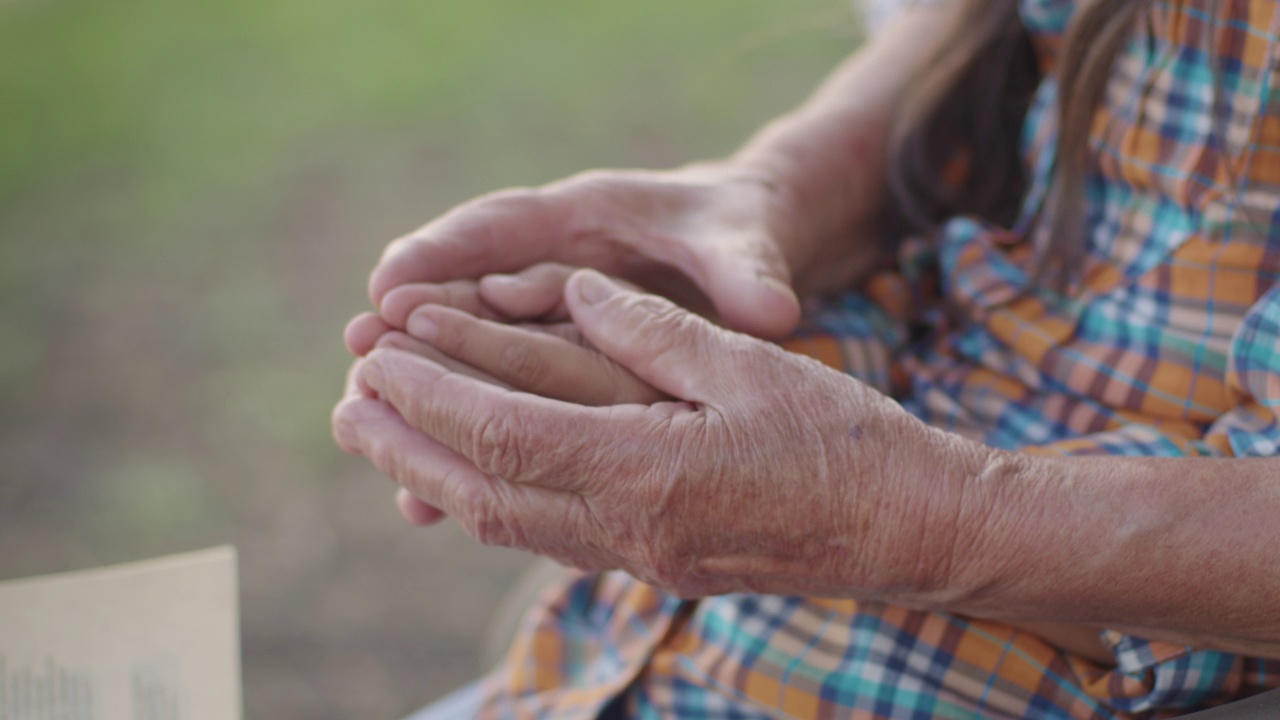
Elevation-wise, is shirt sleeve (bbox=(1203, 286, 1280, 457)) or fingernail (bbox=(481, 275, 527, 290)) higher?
fingernail (bbox=(481, 275, 527, 290))

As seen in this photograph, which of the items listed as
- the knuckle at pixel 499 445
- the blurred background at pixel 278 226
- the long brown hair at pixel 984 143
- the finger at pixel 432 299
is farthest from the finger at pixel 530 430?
the blurred background at pixel 278 226

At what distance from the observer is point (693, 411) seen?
0.81 m

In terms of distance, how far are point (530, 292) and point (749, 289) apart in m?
0.20

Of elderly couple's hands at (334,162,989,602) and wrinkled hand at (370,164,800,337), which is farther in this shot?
wrinkled hand at (370,164,800,337)

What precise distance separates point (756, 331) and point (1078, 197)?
0.37 metres

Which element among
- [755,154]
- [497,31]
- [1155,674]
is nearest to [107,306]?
[497,31]

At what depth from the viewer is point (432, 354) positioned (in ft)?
2.94

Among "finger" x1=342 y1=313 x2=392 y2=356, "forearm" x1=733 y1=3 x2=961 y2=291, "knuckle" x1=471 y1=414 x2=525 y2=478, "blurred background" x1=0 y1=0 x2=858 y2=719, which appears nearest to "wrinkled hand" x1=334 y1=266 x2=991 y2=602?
"knuckle" x1=471 y1=414 x2=525 y2=478

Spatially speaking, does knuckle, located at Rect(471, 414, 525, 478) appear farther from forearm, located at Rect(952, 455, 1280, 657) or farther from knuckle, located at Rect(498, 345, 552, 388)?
forearm, located at Rect(952, 455, 1280, 657)

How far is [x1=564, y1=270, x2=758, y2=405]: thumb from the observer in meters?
0.83

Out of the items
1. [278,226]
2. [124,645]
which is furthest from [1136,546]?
[278,226]

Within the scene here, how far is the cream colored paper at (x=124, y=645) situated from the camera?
828 mm

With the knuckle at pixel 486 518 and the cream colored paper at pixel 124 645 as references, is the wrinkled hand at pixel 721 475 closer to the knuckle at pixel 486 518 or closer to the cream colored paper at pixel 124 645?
the knuckle at pixel 486 518

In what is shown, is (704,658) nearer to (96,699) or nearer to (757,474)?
(757,474)
